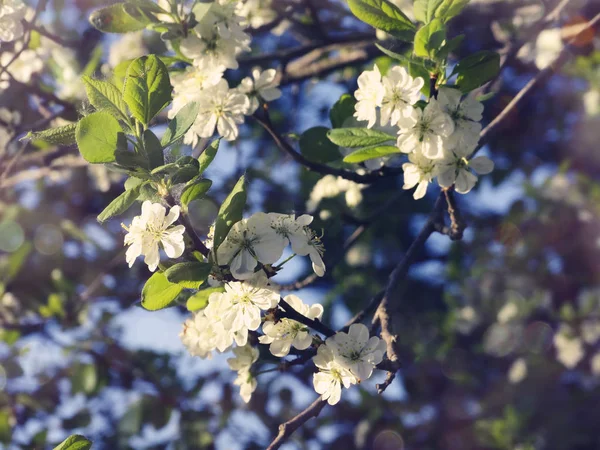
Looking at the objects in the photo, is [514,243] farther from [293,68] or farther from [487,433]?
[293,68]

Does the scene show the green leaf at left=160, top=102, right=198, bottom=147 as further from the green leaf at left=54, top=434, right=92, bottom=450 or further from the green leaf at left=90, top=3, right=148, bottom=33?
the green leaf at left=54, top=434, right=92, bottom=450

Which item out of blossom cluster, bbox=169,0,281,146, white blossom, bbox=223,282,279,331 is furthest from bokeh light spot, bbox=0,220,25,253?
white blossom, bbox=223,282,279,331

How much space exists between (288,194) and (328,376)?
97.7 inches

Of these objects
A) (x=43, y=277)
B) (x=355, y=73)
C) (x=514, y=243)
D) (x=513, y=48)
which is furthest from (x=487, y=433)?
(x=43, y=277)

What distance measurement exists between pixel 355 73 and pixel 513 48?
5.04 feet

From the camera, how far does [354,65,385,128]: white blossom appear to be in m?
1.46

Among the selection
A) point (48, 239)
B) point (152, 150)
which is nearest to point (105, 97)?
point (152, 150)

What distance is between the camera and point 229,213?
1.23 m

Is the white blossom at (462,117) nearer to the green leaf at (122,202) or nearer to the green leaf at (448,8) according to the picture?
the green leaf at (448,8)

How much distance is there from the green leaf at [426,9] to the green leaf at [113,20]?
0.75m

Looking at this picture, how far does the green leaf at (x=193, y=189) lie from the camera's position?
1285 mm

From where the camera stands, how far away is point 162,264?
49.3 inches

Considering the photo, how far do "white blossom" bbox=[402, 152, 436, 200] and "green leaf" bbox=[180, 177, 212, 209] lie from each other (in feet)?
1.71

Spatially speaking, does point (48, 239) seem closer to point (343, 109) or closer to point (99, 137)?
point (343, 109)
